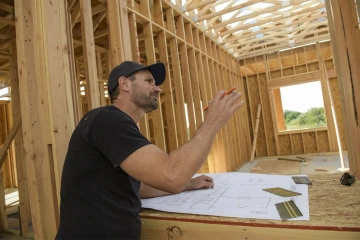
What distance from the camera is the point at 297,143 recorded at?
866 cm

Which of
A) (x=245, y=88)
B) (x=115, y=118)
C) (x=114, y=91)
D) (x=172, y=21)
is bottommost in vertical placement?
(x=115, y=118)

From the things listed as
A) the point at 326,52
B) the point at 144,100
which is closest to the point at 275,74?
the point at 326,52

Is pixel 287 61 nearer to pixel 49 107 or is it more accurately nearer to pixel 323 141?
pixel 323 141

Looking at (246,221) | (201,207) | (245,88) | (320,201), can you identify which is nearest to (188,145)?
(201,207)

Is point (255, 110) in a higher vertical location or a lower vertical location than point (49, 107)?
higher

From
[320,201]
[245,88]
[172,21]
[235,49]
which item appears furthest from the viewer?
[245,88]

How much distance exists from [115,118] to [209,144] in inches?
18.3

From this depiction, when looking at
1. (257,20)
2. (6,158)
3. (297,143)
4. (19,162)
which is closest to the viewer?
(19,162)

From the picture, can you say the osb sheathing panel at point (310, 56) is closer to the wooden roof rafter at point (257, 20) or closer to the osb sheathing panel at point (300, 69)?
the osb sheathing panel at point (300, 69)

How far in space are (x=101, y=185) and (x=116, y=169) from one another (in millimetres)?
117

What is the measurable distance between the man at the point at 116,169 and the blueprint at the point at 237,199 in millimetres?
101

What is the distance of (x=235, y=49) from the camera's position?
805cm

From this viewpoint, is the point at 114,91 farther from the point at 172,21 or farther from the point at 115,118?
the point at 172,21

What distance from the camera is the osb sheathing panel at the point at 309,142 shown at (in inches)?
333
